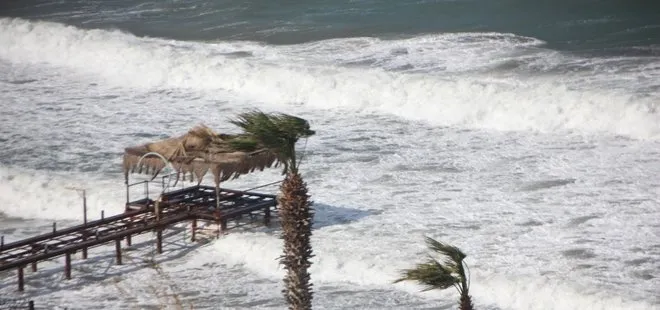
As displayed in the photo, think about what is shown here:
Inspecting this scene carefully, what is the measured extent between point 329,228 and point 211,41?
62.2 feet

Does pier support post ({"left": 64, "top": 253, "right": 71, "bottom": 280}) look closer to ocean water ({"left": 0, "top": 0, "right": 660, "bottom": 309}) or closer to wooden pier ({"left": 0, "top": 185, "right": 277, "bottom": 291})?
wooden pier ({"left": 0, "top": 185, "right": 277, "bottom": 291})

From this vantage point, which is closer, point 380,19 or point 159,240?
point 159,240

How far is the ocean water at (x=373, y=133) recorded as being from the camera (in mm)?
21016

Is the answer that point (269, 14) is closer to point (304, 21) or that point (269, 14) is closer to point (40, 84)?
point (304, 21)

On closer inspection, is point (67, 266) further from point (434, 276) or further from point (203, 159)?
point (434, 276)

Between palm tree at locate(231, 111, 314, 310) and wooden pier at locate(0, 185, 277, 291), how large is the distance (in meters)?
6.35

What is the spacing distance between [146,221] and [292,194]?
25.8 ft

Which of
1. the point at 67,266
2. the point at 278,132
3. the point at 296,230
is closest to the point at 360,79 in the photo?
the point at 67,266

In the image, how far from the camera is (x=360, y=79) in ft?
114

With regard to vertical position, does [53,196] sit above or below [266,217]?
below

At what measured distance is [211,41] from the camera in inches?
1644

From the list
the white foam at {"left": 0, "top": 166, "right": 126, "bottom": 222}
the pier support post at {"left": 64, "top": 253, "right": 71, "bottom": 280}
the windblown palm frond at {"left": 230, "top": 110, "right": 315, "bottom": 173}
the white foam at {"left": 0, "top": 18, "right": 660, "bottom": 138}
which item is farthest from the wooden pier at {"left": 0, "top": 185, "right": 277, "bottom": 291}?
the white foam at {"left": 0, "top": 18, "right": 660, "bottom": 138}

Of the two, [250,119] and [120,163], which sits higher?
[250,119]

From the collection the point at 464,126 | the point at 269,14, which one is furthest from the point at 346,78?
the point at 269,14
